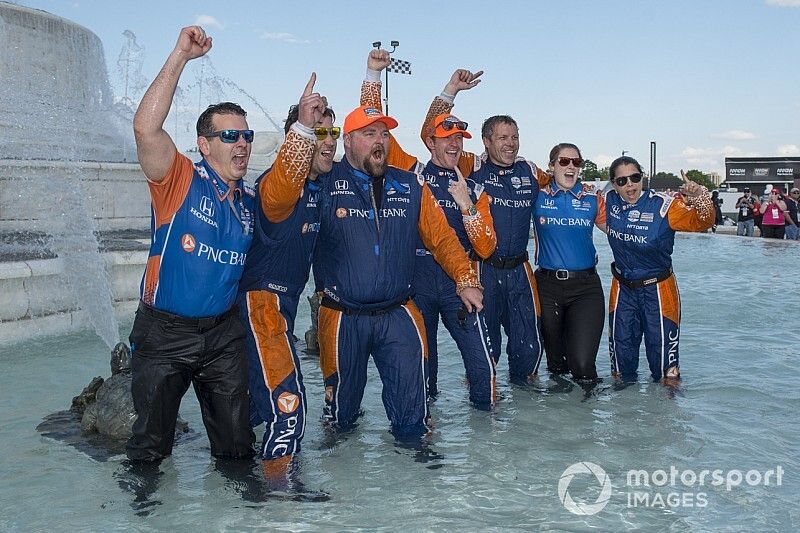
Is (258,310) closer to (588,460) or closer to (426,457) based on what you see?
(426,457)

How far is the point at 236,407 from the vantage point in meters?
4.36

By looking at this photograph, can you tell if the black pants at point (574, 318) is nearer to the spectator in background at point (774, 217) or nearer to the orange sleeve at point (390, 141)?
the orange sleeve at point (390, 141)

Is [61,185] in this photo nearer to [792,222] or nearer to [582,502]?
[582,502]

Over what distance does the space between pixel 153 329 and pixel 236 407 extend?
654 millimetres

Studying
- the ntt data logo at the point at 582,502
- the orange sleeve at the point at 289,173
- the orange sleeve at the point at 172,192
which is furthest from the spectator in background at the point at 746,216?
the orange sleeve at the point at 172,192

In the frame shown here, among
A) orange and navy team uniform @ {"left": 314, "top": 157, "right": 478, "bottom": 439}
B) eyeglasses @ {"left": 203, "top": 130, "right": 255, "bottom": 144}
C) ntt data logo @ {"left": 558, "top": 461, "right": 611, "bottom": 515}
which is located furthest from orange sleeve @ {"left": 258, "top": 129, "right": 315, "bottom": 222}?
ntt data logo @ {"left": 558, "top": 461, "right": 611, "bottom": 515}

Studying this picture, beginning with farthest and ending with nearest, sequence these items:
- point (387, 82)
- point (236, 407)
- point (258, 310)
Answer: point (387, 82) → point (258, 310) → point (236, 407)

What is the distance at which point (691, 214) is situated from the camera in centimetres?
640

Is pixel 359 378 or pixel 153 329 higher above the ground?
pixel 153 329

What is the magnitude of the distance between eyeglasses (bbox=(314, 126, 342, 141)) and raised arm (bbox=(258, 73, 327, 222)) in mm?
91

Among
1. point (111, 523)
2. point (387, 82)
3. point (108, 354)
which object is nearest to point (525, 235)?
point (111, 523)

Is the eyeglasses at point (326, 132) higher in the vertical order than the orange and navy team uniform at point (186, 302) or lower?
higher

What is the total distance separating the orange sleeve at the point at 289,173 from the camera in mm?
4113

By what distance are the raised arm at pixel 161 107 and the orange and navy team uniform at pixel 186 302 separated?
4.0 inches
